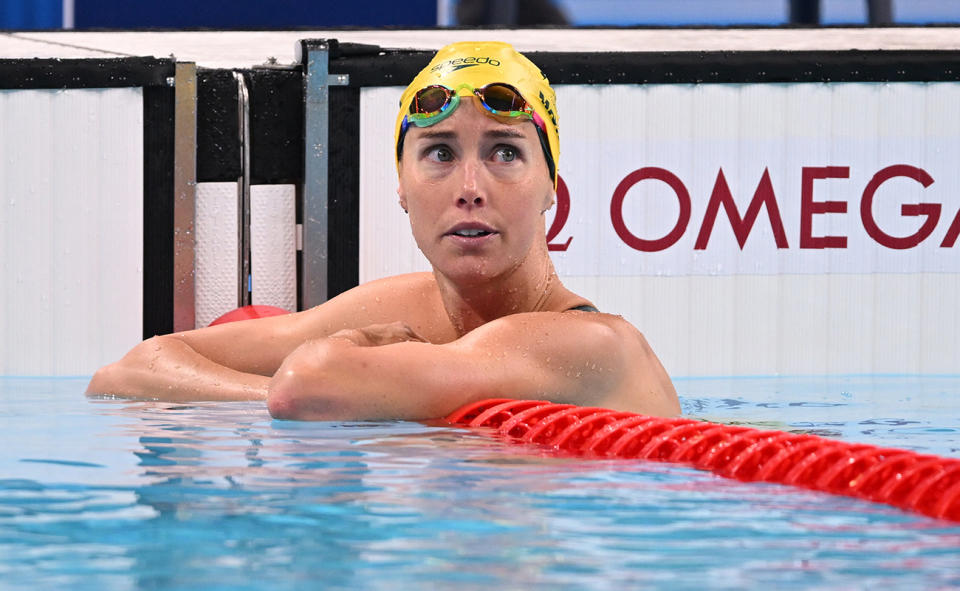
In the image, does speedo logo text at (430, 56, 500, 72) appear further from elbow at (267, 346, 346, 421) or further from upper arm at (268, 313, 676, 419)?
elbow at (267, 346, 346, 421)

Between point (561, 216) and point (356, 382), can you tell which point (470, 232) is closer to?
point (356, 382)

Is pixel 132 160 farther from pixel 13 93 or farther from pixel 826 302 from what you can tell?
pixel 826 302

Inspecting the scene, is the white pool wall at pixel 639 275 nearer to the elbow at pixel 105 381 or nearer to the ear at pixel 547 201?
the elbow at pixel 105 381

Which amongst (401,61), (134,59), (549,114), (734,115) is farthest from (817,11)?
(549,114)

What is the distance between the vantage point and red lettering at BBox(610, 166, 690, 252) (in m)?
6.21

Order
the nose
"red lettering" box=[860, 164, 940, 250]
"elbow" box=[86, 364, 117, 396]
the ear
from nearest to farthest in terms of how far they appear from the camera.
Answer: the nose < the ear < "elbow" box=[86, 364, 117, 396] < "red lettering" box=[860, 164, 940, 250]

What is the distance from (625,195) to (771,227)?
726mm

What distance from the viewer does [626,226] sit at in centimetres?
623

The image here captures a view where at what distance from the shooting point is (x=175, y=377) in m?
3.83

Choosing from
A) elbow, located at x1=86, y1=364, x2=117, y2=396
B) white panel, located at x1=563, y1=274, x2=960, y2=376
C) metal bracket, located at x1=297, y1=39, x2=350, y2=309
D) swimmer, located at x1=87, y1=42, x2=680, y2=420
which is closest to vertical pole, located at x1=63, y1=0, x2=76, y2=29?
metal bracket, located at x1=297, y1=39, x2=350, y2=309

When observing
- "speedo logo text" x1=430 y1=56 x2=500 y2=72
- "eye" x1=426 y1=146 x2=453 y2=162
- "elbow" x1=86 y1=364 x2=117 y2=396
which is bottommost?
"elbow" x1=86 y1=364 x2=117 y2=396

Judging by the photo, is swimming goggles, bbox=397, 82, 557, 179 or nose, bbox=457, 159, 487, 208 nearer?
nose, bbox=457, 159, 487, 208

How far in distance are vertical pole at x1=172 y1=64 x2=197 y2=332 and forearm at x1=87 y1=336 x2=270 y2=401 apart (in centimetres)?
239

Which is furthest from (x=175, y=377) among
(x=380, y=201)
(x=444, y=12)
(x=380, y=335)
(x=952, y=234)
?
(x=444, y=12)
